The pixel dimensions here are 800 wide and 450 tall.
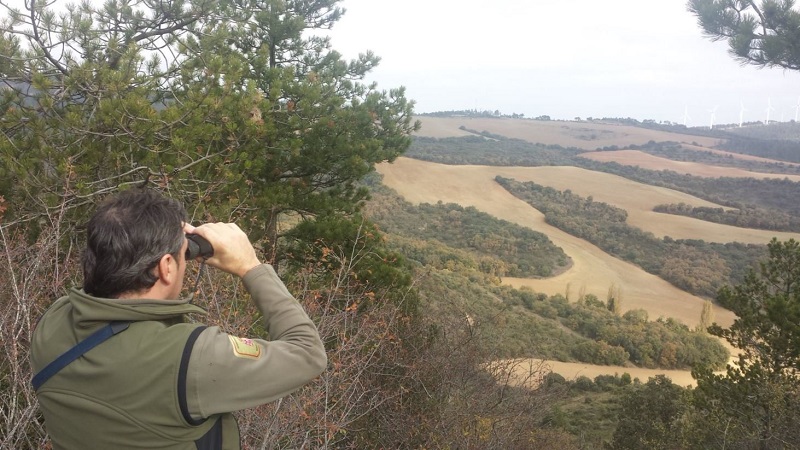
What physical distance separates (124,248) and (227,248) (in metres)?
0.25

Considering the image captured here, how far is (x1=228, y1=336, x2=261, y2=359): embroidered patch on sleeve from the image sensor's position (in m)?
1.16

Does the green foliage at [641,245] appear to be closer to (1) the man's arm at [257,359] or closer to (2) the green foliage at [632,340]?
(2) the green foliage at [632,340]

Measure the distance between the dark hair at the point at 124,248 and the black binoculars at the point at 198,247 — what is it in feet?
0.29

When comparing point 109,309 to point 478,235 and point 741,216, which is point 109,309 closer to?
point 478,235

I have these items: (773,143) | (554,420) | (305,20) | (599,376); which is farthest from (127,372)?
(773,143)

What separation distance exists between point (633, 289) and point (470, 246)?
11.8 m

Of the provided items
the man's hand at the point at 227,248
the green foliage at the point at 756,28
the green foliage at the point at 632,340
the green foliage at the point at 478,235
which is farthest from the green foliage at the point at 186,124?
the green foliage at the point at 478,235

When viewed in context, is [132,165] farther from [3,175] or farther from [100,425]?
[100,425]

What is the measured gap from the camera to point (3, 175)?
5.12 m

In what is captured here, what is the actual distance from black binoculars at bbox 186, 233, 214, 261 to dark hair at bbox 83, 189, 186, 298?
9 centimetres

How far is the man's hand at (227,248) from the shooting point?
1.35 meters

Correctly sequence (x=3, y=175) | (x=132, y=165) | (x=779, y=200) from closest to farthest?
(x=3, y=175) → (x=132, y=165) → (x=779, y=200)

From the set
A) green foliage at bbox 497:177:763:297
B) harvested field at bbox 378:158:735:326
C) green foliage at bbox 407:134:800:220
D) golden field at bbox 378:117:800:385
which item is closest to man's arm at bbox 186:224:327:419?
golden field at bbox 378:117:800:385

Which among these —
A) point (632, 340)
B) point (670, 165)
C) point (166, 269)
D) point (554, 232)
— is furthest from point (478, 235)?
point (166, 269)
